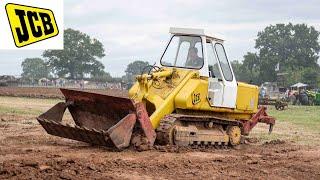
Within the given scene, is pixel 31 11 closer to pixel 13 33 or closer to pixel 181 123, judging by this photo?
pixel 13 33

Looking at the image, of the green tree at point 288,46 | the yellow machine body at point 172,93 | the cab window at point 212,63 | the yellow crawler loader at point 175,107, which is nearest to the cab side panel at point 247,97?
the yellow crawler loader at point 175,107

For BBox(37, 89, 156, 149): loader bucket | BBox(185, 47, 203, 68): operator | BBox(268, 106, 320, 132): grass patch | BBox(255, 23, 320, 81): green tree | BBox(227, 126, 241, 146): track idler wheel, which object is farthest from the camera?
BBox(255, 23, 320, 81): green tree

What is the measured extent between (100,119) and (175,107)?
1.64 metres

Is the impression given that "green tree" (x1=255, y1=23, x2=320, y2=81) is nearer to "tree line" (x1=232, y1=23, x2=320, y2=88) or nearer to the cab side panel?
"tree line" (x1=232, y1=23, x2=320, y2=88)

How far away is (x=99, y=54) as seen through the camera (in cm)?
11769

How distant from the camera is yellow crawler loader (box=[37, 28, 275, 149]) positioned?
1148 cm

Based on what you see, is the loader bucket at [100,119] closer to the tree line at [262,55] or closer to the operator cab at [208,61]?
the operator cab at [208,61]

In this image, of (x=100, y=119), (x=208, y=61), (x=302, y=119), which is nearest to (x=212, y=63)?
(x=208, y=61)

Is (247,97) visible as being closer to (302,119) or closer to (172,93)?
(172,93)

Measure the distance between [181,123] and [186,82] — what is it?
919mm

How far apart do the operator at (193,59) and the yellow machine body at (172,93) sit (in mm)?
299

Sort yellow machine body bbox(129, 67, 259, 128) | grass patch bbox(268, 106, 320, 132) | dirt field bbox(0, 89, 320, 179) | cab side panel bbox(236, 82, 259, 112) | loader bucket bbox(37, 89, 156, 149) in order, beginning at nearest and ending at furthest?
dirt field bbox(0, 89, 320, 179) < loader bucket bbox(37, 89, 156, 149) < yellow machine body bbox(129, 67, 259, 128) < cab side panel bbox(236, 82, 259, 112) < grass patch bbox(268, 106, 320, 132)

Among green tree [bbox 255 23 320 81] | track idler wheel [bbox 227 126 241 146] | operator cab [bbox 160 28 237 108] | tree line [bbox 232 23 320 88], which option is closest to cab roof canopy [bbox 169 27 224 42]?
operator cab [bbox 160 28 237 108]

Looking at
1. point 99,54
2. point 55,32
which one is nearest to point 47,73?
point 99,54
